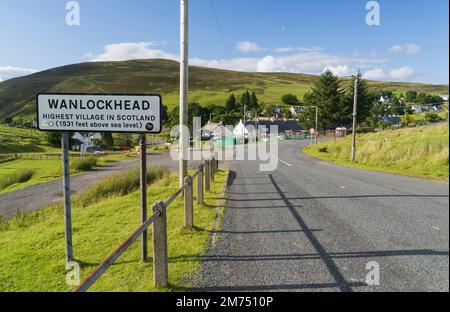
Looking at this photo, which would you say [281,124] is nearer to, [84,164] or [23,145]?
[23,145]

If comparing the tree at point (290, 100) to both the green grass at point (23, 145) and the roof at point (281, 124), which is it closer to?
the roof at point (281, 124)

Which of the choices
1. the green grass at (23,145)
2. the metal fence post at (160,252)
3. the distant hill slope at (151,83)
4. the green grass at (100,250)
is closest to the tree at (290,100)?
the distant hill slope at (151,83)

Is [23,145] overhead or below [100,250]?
below

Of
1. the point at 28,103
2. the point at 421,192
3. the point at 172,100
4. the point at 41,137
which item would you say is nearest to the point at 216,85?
the point at 172,100

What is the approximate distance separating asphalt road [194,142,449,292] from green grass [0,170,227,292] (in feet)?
1.27

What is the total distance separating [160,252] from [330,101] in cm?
7410

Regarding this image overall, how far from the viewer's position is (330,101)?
71938 mm

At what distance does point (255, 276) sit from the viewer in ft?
12.5

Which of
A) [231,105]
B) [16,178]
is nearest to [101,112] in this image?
[16,178]

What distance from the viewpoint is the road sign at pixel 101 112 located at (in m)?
4.11

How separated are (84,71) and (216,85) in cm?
6363

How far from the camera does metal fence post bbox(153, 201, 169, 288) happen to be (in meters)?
3.58

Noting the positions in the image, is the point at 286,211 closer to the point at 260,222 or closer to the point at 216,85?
the point at 260,222

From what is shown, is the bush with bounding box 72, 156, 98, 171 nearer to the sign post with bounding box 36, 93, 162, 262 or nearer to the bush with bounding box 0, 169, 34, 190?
the bush with bounding box 0, 169, 34, 190
